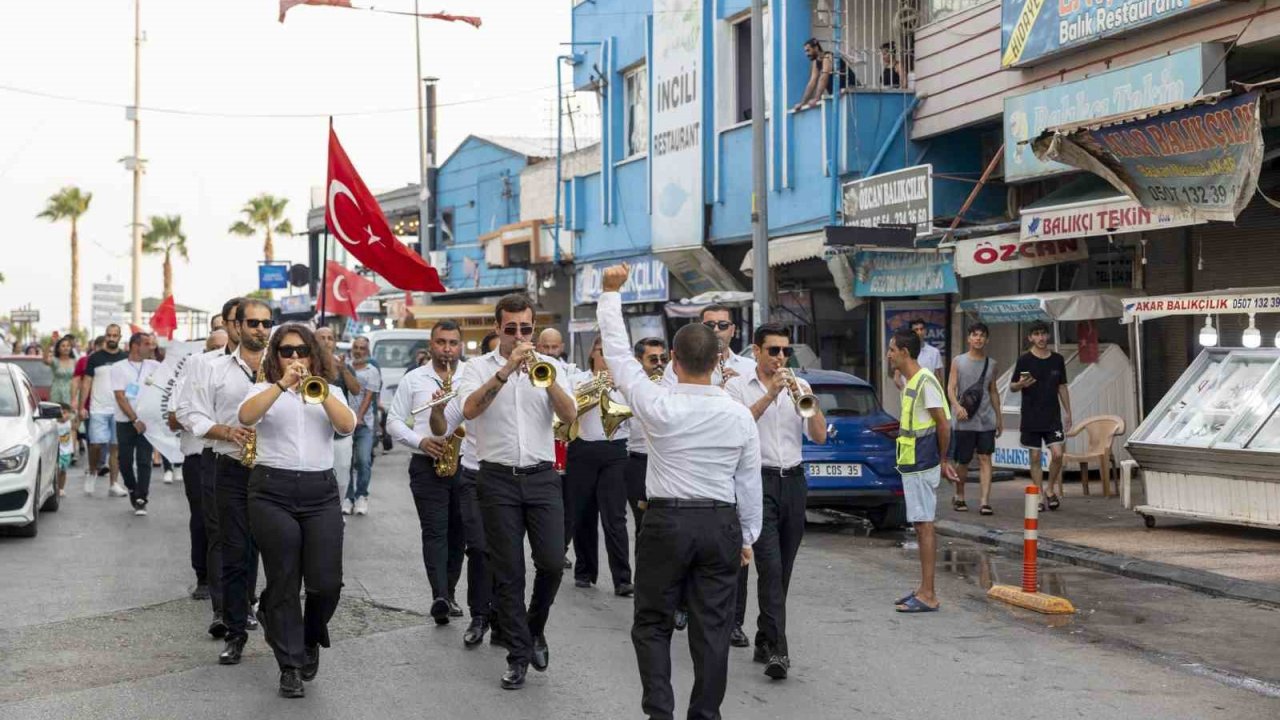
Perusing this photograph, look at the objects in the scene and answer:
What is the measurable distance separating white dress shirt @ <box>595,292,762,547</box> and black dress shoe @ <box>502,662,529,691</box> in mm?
1724

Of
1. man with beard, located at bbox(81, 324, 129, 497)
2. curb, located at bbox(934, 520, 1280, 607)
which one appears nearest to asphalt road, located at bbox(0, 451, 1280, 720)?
curb, located at bbox(934, 520, 1280, 607)

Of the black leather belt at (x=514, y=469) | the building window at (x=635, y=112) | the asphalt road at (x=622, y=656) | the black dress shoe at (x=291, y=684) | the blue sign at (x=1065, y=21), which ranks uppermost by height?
the building window at (x=635, y=112)

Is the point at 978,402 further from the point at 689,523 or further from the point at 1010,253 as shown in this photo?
the point at 689,523

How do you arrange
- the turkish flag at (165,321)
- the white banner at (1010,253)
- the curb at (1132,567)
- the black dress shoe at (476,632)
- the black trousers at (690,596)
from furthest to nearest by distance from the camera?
the turkish flag at (165,321) → the white banner at (1010,253) → the curb at (1132,567) → the black dress shoe at (476,632) → the black trousers at (690,596)

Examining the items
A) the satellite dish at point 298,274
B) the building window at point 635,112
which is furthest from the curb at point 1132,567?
the satellite dish at point 298,274

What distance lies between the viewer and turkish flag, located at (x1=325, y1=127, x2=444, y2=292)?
14.2m

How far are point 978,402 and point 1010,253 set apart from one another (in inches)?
113

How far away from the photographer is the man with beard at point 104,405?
17.8 m

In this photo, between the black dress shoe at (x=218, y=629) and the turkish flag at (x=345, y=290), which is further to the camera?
the turkish flag at (x=345, y=290)

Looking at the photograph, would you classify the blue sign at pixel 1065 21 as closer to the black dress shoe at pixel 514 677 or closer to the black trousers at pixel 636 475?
the black trousers at pixel 636 475

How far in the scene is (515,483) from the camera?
764 centimetres

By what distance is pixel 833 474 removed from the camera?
14.0m

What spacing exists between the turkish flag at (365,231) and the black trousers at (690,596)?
8127mm

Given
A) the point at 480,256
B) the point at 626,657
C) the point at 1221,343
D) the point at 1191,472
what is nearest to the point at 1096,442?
the point at 1221,343
